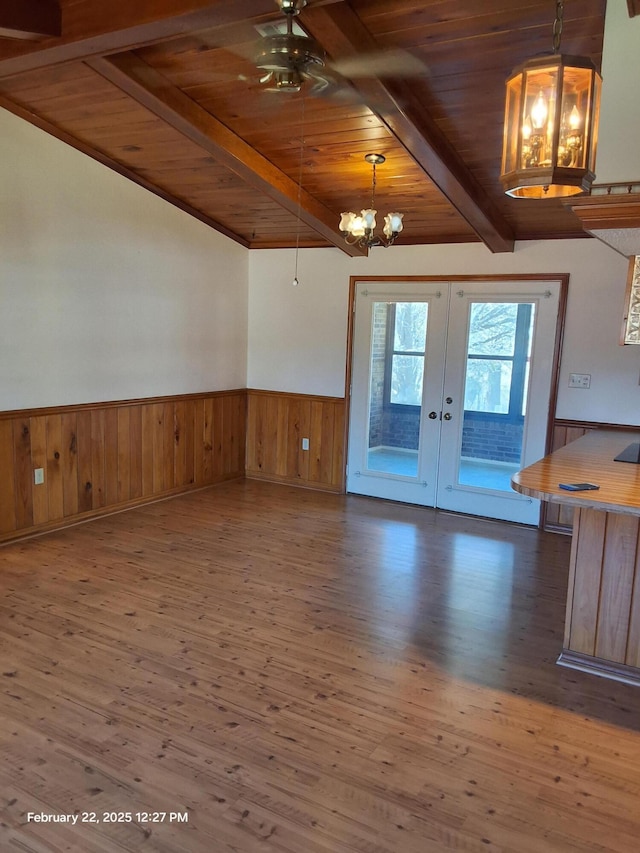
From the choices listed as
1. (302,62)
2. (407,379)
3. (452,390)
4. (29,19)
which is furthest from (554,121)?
(407,379)

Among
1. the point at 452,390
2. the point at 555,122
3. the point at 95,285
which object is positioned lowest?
the point at 452,390

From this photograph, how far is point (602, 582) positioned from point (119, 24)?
329 cm

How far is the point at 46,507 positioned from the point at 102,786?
2.85m

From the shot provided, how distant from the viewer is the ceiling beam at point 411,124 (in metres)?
2.73

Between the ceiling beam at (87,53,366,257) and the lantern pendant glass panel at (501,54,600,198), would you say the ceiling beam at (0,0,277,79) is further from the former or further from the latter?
the lantern pendant glass panel at (501,54,600,198)

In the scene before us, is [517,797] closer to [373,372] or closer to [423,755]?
[423,755]

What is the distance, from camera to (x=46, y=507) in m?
4.56

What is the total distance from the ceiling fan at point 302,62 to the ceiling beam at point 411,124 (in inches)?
1.9

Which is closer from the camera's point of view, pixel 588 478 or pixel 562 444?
pixel 588 478

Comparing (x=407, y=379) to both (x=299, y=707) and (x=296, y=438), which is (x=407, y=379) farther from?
(x=299, y=707)

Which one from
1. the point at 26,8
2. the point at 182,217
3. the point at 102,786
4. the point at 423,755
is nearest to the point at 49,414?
the point at 182,217

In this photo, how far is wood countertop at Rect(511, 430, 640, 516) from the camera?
2.50 m

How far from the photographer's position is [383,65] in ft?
9.87

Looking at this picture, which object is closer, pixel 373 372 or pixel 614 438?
pixel 614 438
